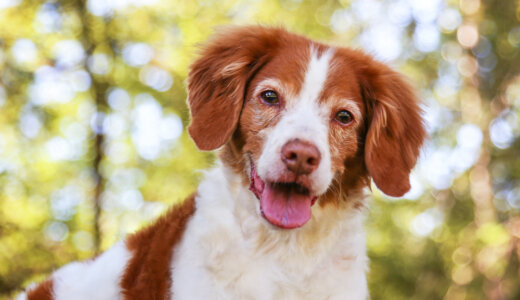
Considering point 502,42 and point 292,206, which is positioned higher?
A: point 292,206

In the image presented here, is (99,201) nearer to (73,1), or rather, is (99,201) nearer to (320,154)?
Result: (73,1)

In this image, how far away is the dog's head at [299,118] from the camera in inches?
91.7

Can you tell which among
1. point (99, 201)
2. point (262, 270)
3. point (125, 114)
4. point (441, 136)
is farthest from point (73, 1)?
point (262, 270)

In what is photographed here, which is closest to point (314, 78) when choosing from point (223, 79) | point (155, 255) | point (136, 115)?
point (223, 79)

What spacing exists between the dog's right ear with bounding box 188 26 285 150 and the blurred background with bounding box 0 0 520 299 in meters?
7.54

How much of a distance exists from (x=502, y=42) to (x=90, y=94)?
25.5 feet

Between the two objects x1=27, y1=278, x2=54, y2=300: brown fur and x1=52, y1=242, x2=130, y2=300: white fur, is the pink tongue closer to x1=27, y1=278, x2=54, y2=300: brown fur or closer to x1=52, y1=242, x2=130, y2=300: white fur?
x1=52, y1=242, x2=130, y2=300: white fur

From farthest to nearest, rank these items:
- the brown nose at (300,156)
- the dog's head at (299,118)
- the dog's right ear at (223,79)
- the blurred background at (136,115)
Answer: the blurred background at (136,115), the dog's right ear at (223,79), the dog's head at (299,118), the brown nose at (300,156)

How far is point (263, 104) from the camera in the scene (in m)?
2.54

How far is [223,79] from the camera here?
8.73 feet

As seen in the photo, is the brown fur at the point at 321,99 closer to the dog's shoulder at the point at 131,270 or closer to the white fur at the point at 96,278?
the dog's shoulder at the point at 131,270

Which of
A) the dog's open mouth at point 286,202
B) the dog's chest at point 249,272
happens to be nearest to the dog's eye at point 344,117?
the dog's open mouth at point 286,202

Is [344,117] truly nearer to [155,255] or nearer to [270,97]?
[270,97]

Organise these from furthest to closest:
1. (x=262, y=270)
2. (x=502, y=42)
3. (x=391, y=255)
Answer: (x=391, y=255) → (x=502, y=42) → (x=262, y=270)
